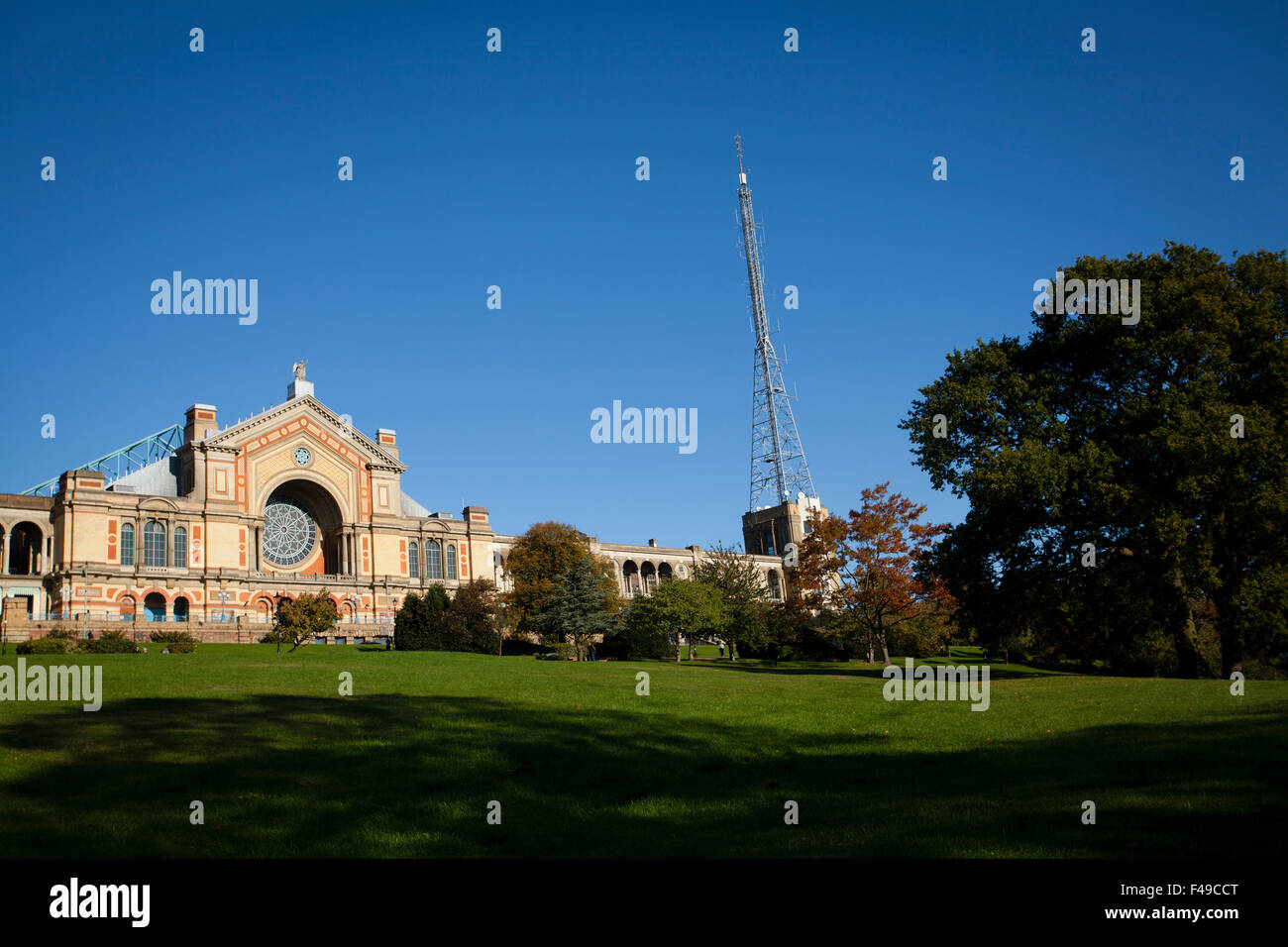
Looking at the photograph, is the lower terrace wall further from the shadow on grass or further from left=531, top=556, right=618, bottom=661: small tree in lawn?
the shadow on grass

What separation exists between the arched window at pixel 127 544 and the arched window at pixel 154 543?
2.59 ft

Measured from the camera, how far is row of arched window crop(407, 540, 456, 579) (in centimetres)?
8012

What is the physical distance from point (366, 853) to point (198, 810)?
2387 mm

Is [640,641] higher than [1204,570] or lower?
lower

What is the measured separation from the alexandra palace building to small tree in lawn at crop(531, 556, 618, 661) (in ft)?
53.8

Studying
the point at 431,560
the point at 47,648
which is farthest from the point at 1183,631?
the point at 431,560

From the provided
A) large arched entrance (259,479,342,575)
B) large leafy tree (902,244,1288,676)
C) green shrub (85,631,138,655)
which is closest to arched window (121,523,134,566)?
large arched entrance (259,479,342,575)

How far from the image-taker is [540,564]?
64938mm

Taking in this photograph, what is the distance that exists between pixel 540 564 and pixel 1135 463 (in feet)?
136

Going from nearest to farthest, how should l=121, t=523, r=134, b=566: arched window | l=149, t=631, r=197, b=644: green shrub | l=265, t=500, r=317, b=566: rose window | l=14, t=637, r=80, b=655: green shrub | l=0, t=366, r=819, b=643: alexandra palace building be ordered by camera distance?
l=14, t=637, r=80, b=655: green shrub
l=149, t=631, r=197, b=644: green shrub
l=0, t=366, r=819, b=643: alexandra palace building
l=121, t=523, r=134, b=566: arched window
l=265, t=500, r=317, b=566: rose window
